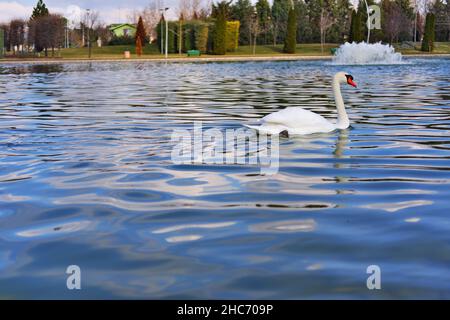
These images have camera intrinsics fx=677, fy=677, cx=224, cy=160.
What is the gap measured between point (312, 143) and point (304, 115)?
43 cm

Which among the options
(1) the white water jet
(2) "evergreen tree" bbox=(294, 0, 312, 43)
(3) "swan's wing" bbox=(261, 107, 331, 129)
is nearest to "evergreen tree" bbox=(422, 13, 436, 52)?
(2) "evergreen tree" bbox=(294, 0, 312, 43)

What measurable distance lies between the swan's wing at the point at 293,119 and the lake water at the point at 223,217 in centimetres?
24

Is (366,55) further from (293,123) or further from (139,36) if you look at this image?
(293,123)

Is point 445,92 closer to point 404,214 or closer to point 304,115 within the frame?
point 304,115

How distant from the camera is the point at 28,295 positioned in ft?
12.3

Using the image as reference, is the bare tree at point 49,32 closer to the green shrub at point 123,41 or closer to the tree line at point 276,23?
the tree line at point 276,23

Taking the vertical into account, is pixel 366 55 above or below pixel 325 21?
below

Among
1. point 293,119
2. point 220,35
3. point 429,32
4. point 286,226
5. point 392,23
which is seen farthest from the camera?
point 392,23

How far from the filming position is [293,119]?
373 inches

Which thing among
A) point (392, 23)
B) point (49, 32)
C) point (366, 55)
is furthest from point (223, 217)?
point (392, 23)

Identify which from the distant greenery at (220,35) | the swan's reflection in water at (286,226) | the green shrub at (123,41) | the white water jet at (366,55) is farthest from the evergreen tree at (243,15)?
the swan's reflection in water at (286,226)

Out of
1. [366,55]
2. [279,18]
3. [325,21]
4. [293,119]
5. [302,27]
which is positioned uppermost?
[279,18]

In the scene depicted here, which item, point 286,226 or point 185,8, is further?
point 185,8

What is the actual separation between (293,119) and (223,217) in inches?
172
